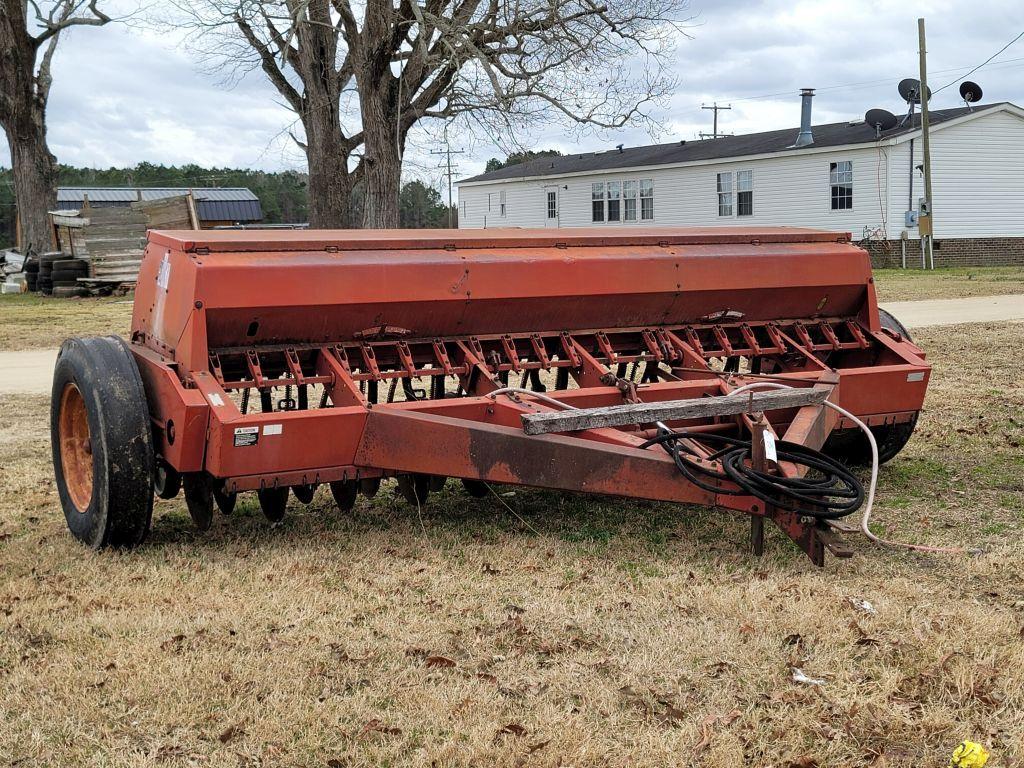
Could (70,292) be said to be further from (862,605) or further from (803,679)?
(803,679)

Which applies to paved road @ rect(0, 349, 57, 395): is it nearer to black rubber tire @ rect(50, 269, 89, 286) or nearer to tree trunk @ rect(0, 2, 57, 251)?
black rubber tire @ rect(50, 269, 89, 286)

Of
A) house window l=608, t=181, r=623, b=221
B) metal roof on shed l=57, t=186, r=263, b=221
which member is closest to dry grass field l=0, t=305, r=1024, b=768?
house window l=608, t=181, r=623, b=221

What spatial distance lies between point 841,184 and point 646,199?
788 cm

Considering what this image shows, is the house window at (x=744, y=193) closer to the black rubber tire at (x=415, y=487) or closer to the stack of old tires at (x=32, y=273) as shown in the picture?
the stack of old tires at (x=32, y=273)

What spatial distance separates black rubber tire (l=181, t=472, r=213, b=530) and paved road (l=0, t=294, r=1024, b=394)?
571 cm

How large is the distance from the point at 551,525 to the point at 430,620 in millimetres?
1424

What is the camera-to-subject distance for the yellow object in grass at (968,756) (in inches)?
116

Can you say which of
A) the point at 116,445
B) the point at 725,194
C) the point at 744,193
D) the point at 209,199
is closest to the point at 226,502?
the point at 116,445

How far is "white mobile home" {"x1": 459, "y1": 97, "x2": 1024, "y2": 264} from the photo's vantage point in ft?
96.5

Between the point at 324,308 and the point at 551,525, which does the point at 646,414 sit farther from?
the point at 324,308

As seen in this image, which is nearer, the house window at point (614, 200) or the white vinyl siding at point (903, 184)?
the white vinyl siding at point (903, 184)

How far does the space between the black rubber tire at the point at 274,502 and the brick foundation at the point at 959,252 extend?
2572 centimetres

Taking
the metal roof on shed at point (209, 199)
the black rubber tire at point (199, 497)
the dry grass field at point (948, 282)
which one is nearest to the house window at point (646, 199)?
the dry grass field at point (948, 282)

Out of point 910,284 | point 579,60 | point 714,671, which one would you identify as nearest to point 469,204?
point 910,284
